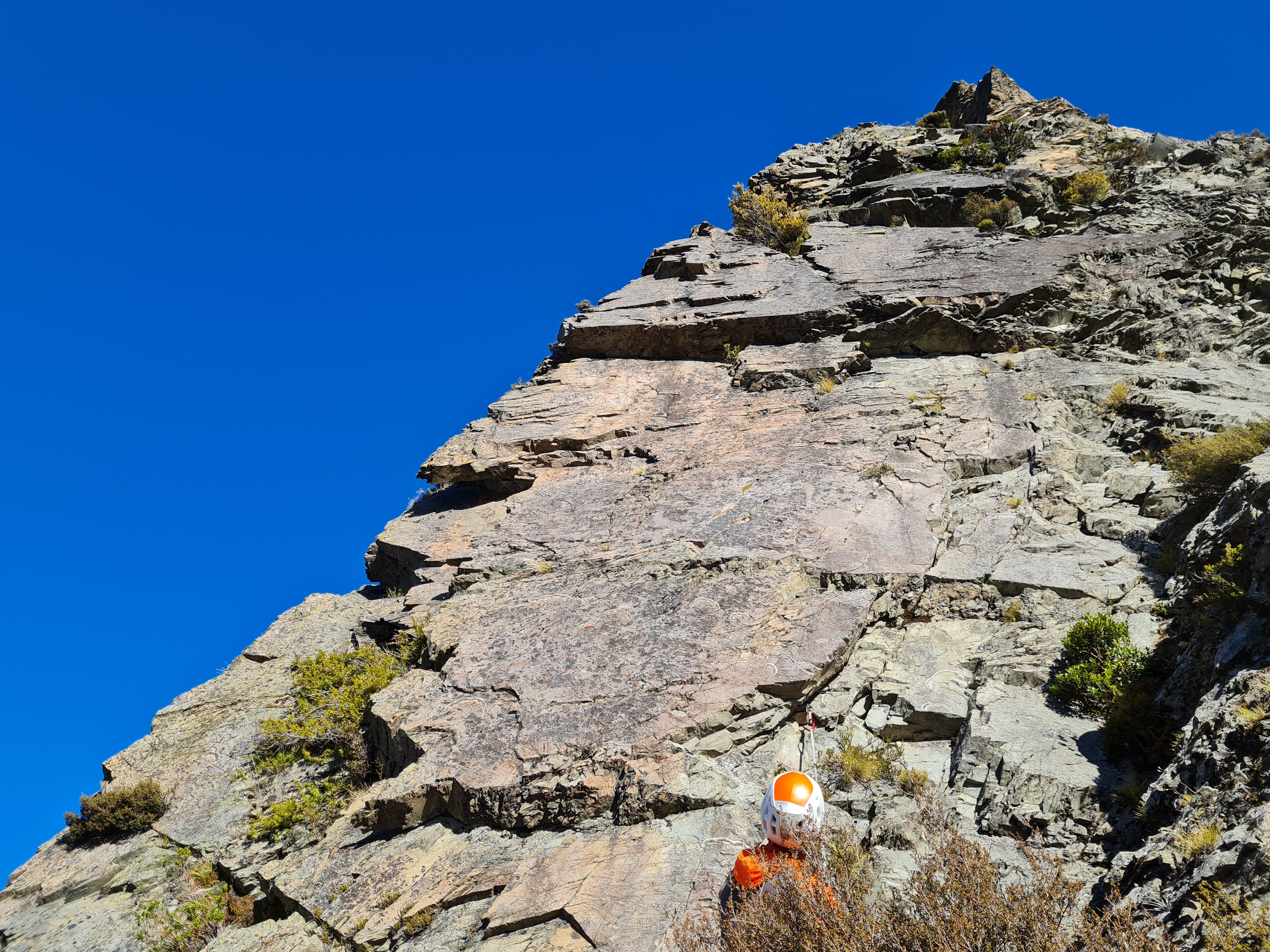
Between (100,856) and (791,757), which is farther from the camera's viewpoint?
(100,856)

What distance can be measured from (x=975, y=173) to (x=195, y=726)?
74.4 ft

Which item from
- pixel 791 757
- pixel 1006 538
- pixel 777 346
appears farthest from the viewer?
pixel 777 346

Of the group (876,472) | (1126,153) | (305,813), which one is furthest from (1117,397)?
(305,813)

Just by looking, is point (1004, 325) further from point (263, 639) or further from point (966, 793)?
point (263, 639)

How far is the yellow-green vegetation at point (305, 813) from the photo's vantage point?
1041 cm

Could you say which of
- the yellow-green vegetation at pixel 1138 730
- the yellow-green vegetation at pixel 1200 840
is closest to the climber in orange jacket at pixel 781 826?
the yellow-green vegetation at pixel 1200 840

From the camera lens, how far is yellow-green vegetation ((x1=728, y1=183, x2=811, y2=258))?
69.5 feet

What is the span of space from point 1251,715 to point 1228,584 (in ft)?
5.83

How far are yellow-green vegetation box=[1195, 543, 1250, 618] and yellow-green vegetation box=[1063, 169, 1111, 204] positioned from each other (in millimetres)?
15118

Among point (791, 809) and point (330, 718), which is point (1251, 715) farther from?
point (330, 718)

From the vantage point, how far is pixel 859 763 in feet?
26.4

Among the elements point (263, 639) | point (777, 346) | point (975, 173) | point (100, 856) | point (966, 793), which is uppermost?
point (975, 173)

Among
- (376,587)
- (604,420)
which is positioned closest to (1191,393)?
(604,420)

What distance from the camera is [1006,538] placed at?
10.7 meters
